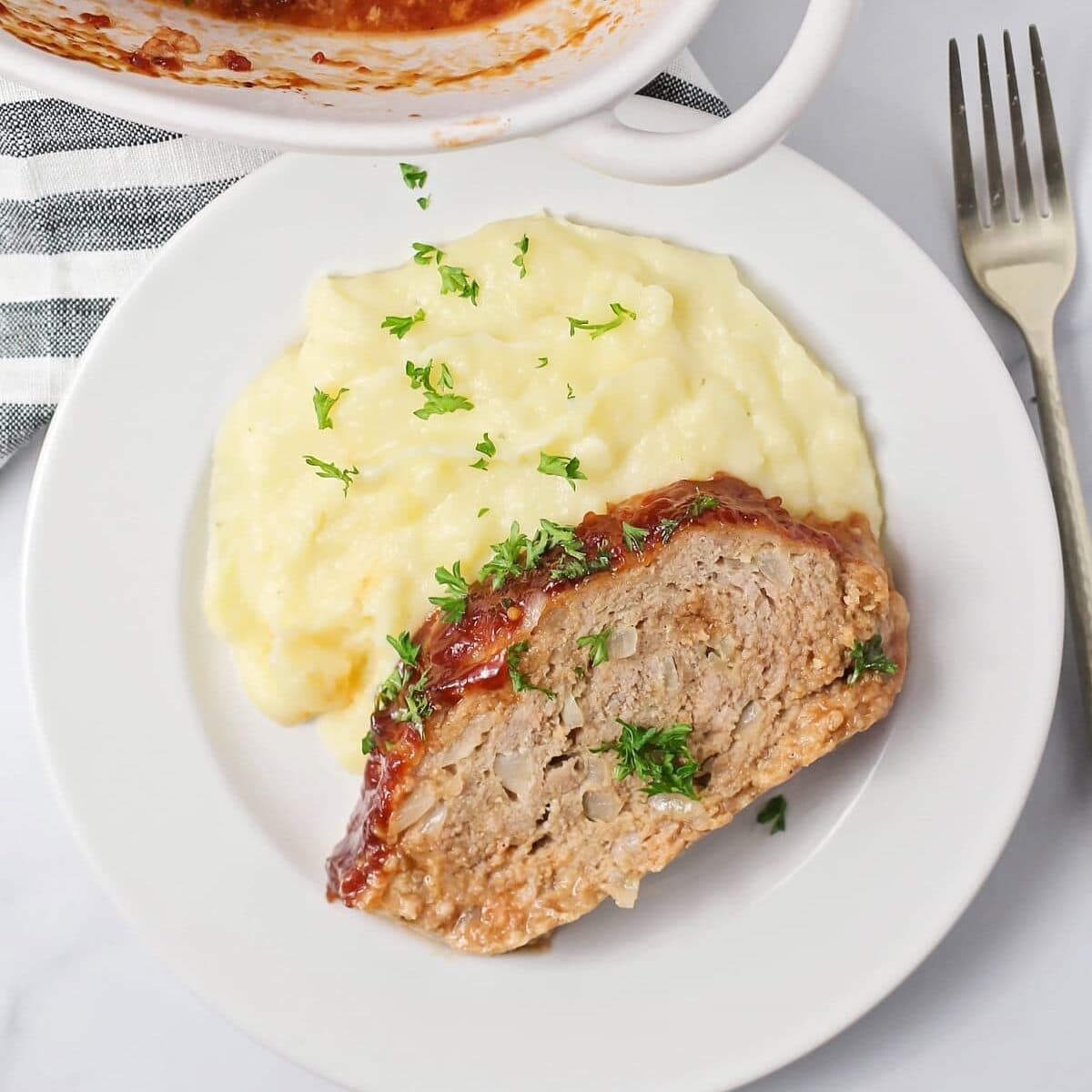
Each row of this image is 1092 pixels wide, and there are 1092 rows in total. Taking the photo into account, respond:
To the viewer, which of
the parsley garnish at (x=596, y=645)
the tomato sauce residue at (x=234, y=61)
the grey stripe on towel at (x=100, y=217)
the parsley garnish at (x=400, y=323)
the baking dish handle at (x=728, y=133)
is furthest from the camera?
the grey stripe on towel at (x=100, y=217)

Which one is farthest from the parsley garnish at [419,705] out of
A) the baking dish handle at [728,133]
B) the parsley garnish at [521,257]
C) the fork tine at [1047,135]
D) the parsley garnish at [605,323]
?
the fork tine at [1047,135]

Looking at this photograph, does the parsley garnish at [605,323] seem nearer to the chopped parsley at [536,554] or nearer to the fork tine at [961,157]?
the chopped parsley at [536,554]

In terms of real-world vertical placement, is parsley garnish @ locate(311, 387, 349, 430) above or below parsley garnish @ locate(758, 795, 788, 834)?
above

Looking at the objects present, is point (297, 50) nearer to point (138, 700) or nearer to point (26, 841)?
point (138, 700)

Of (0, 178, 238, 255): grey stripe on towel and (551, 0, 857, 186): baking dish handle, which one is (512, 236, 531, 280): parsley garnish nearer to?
(551, 0, 857, 186): baking dish handle

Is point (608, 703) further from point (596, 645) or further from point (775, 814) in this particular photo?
point (775, 814)

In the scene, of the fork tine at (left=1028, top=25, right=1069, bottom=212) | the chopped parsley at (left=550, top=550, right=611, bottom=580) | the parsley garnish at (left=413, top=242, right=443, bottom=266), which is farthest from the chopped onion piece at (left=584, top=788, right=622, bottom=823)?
the fork tine at (left=1028, top=25, right=1069, bottom=212)
